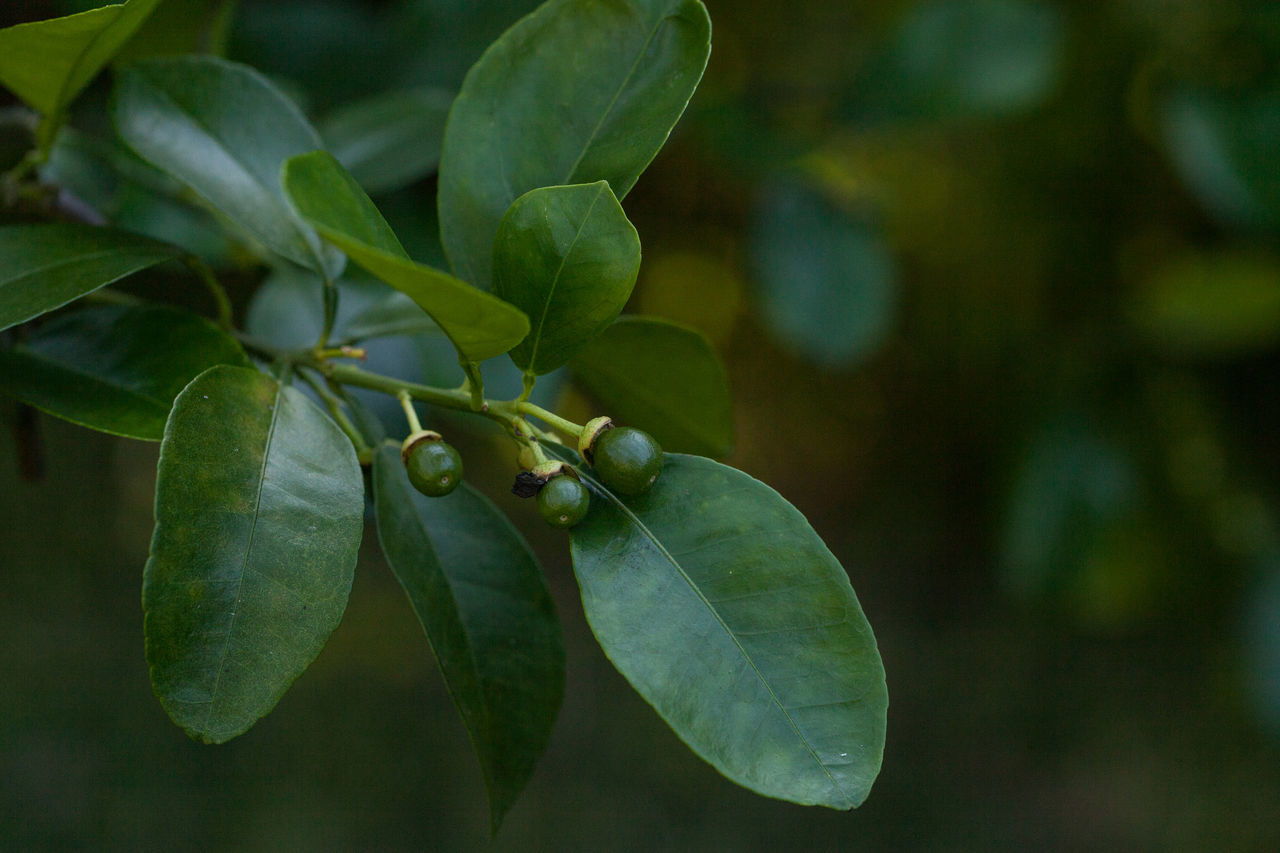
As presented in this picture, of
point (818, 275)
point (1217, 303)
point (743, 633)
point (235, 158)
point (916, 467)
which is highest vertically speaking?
point (235, 158)

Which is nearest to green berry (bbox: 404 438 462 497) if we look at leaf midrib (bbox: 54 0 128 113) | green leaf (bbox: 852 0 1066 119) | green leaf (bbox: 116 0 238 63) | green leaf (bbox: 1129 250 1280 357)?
leaf midrib (bbox: 54 0 128 113)

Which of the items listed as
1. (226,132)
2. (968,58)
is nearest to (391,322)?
(226,132)

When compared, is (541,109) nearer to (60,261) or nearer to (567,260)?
(567,260)

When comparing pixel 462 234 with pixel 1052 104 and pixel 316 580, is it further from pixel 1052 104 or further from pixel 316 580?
pixel 1052 104

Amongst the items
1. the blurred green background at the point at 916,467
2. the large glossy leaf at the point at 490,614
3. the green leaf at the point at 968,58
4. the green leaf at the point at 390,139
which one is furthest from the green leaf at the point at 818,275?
the large glossy leaf at the point at 490,614

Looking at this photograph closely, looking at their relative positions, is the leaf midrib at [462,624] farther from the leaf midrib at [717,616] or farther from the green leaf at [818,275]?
the green leaf at [818,275]
